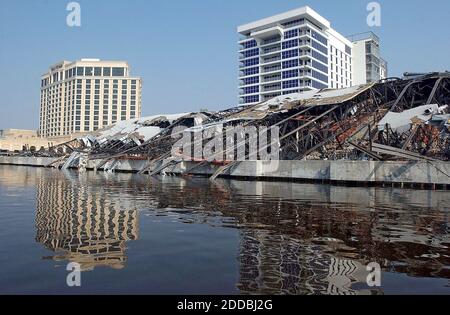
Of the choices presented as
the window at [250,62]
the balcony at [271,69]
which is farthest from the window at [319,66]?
the window at [250,62]

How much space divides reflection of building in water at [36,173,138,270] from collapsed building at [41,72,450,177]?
24049 millimetres

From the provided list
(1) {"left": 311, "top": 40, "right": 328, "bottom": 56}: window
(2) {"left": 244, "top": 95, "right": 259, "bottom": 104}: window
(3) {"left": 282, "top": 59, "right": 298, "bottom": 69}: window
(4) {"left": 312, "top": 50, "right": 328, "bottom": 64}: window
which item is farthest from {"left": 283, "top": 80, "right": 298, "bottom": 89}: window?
(1) {"left": 311, "top": 40, "right": 328, "bottom": 56}: window

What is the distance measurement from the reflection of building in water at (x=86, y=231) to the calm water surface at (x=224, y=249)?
1.4 inches

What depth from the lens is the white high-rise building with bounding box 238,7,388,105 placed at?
129625 mm

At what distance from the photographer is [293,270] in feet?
25.1

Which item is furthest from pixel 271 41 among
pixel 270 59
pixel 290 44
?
pixel 290 44

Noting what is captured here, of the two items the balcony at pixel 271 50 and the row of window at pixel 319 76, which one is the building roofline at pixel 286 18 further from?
the row of window at pixel 319 76

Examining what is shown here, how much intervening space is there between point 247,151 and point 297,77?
299 ft

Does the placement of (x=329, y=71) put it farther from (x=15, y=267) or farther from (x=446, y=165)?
(x=15, y=267)

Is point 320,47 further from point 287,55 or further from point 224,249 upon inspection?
point 224,249

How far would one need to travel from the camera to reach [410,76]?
5206 cm

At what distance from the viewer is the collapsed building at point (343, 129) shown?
110 feet
